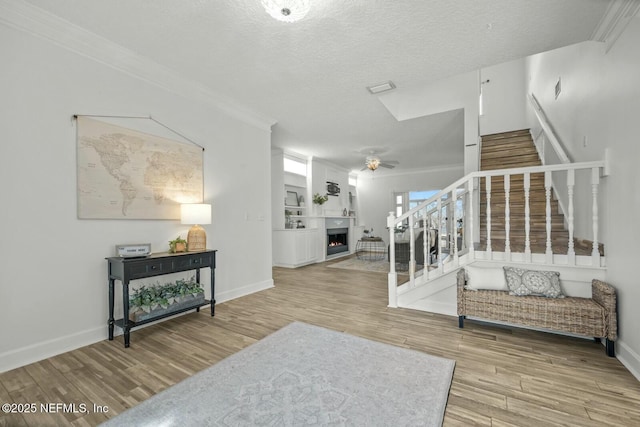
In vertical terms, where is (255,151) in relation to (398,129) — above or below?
below

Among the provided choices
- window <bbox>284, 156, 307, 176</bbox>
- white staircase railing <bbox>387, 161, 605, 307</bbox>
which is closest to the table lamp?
white staircase railing <bbox>387, 161, 605, 307</bbox>

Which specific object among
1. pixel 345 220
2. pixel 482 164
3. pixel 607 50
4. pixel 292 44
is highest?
pixel 292 44

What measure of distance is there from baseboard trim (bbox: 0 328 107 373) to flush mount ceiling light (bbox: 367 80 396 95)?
3854 millimetres

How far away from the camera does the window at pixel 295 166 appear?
21.7 feet

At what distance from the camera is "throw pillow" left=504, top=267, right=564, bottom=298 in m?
2.53

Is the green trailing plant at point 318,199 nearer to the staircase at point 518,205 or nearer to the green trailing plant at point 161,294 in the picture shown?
the staircase at point 518,205

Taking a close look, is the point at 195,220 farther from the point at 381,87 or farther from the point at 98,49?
the point at 381,87

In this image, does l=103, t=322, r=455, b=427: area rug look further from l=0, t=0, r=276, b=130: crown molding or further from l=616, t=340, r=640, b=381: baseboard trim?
l=0, t=0, r=276, b=130: crown molding

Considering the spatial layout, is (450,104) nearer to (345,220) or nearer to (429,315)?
(429,315)

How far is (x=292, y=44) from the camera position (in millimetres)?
2570

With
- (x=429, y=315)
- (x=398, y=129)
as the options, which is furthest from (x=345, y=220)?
(x=429, y=315)

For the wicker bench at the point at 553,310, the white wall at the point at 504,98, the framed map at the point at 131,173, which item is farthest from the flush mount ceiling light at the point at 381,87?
the white wall at the point at 504,98

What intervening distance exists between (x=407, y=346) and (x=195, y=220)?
2.48 metres

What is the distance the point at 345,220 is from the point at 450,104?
5055 millimetres
